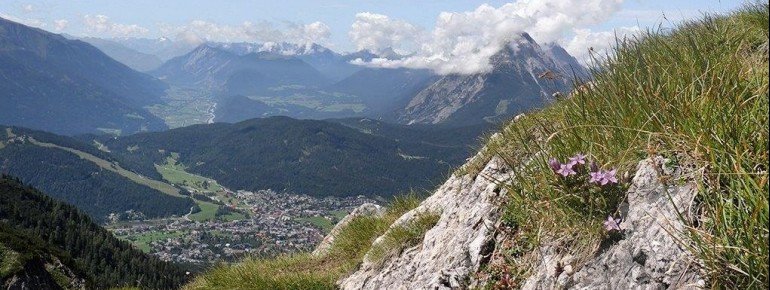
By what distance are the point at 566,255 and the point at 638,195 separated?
783 millimetres

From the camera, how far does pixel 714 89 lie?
426 cm

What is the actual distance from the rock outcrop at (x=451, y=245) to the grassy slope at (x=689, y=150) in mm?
595

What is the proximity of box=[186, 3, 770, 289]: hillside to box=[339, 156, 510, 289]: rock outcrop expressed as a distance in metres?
0.02

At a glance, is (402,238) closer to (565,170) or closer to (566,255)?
(566,255)

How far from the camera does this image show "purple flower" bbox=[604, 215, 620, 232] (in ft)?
12.8

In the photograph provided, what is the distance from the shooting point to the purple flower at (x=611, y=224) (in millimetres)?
3889

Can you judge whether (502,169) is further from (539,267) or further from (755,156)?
(755,156)

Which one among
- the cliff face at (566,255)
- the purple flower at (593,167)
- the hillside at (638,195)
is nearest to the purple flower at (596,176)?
the hillside at (638,195)

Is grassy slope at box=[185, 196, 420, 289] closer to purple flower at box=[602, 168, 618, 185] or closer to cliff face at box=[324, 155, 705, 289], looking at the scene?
cliff face at box=[324, 155, 705, 289]

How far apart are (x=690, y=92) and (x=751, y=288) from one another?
2155 mm

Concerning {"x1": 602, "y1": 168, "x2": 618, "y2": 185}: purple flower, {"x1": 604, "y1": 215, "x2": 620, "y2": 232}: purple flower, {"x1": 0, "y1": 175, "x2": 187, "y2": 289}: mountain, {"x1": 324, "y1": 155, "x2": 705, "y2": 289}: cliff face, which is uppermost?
{"x1": 602, "y1": 168, "x2": 618, "y2": 185}: purple flower

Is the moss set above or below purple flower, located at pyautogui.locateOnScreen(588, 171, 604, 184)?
below

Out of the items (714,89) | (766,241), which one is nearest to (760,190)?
(766,241)

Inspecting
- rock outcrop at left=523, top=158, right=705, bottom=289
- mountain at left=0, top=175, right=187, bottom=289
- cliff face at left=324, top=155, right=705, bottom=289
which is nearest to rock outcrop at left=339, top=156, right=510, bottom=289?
cliff face at left=324, top=155, right=705, bottom=289
